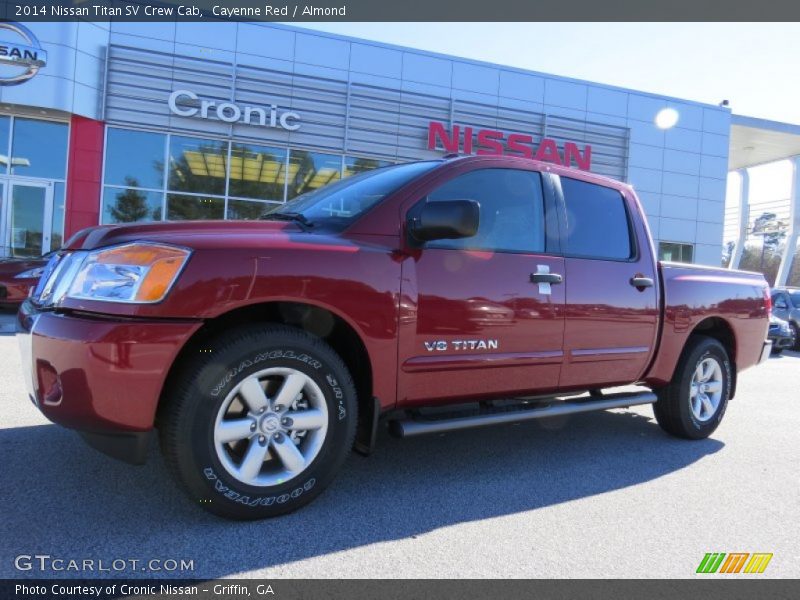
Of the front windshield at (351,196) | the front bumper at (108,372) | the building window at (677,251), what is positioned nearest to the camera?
the front bumper at (108,372)

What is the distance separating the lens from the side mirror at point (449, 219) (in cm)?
281

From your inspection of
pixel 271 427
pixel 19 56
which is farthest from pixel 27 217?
pixel 271 427

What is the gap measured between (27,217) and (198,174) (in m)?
4.24

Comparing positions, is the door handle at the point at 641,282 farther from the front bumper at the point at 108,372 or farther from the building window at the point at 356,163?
the building window at the point at 356,163

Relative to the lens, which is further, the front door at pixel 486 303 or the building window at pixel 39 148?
the building window at pixel 39 148

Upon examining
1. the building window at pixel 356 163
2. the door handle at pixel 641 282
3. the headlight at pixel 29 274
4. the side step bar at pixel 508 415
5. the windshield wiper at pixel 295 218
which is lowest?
the side step bar at pixel 508 415

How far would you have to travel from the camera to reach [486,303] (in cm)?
317

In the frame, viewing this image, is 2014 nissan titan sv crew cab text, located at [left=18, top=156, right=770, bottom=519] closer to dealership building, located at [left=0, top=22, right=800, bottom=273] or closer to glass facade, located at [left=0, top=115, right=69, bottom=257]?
dealership building, located at [left=0, top=22, right=800, bottom=273]

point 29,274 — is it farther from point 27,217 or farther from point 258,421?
point 258,421

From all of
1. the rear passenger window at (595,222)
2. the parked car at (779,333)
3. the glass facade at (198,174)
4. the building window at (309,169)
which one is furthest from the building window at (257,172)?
the rear passenger window at (595,222)

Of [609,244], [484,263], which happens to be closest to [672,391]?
[609,244]

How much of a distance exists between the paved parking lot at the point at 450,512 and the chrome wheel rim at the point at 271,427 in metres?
0.26

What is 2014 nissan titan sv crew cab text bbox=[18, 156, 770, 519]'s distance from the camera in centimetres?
238

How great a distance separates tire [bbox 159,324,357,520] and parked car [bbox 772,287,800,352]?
13552 millimetres
